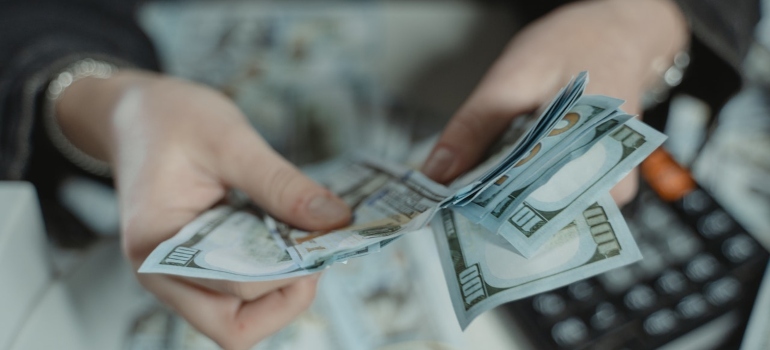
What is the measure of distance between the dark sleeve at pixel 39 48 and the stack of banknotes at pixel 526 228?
0.99 feet

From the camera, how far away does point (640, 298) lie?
0.48 metres

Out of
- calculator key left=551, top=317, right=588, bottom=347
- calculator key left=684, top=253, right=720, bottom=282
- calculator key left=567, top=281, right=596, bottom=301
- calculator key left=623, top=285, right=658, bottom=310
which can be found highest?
calculator key left=684, top=253, right=720, bottom=282

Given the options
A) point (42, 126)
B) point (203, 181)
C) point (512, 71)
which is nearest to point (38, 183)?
point (42, 126)

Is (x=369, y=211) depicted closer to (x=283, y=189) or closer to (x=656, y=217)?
(x=283, y=189)

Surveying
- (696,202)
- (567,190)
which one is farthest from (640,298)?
(567,190)

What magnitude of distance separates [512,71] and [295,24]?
47cm

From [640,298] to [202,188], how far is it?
37 centimetres

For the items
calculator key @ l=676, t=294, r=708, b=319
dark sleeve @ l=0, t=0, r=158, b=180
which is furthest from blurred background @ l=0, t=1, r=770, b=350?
dark sleeve @ l=0, t=0, r=158, b=180

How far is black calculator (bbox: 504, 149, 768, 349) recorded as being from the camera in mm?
458

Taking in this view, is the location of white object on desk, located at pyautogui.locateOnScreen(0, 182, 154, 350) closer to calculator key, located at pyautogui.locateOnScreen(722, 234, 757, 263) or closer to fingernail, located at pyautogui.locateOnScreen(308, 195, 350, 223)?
fingernail, located at pyautogui.locateOnScreen(308, 195, 350, 223)

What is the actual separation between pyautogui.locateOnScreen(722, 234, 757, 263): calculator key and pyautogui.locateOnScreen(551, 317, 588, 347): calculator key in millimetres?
148

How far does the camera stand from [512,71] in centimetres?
43

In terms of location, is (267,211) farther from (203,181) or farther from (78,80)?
(78,80)

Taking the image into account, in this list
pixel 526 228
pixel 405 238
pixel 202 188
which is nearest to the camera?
pixel 526 228
